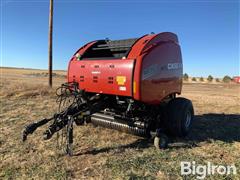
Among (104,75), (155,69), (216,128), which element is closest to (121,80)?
(104,75)

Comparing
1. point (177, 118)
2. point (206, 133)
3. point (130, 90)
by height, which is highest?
point (130, 90)

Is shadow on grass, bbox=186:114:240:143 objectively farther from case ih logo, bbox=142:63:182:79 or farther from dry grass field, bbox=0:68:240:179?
case ih logo, bbox=142:63:182:79

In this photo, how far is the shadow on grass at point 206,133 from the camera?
492 centimetres

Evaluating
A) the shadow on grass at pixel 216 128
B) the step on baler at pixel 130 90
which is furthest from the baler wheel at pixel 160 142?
the shadow on grass at pixel 216 128

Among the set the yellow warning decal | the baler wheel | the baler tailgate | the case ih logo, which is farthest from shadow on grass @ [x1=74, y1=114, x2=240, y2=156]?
the case ih logo

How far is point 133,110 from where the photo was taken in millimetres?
4902

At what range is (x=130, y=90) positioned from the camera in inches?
175

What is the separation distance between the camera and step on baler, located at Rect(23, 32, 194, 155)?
4465 millimetres

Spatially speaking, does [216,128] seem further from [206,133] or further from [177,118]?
[177,118]

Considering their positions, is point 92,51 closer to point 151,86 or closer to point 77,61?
point 77,61

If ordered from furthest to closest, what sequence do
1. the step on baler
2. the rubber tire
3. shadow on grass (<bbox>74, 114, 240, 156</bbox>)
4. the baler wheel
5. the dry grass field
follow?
the rubber tire
shadow on grass (<bbox>74, 114, 240, 156</bbox>)
the baler wheel
the step on baler
the dry grass field

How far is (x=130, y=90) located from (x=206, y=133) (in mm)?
2706

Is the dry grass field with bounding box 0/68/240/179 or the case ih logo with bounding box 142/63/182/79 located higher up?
the case ih logo with bounding box 142/63/182/79

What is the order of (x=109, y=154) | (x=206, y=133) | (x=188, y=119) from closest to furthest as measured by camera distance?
(x=109, y=154) < (x=188, y=119) < (x=206, y=133)
